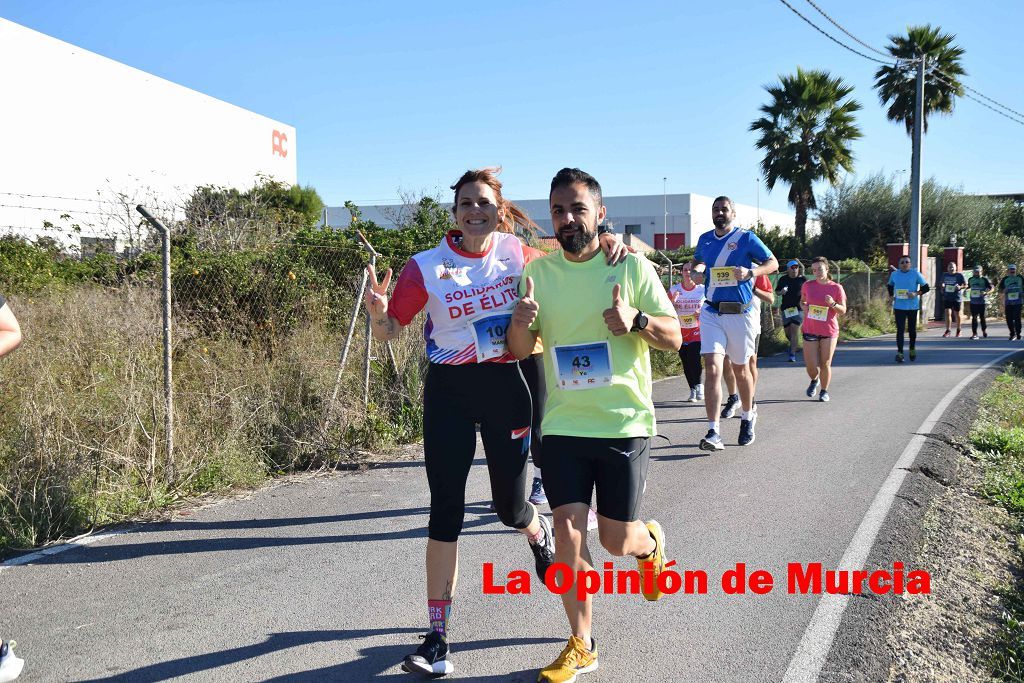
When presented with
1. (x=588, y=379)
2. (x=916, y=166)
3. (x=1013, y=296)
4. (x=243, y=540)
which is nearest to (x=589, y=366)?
(x=588, y=379)

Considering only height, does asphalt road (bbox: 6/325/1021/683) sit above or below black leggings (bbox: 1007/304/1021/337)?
below

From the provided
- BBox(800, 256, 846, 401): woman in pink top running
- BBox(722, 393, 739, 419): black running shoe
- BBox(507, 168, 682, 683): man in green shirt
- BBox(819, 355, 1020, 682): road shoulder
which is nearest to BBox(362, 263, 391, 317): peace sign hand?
BBox(507, 168, 682, 683): man in green shirt

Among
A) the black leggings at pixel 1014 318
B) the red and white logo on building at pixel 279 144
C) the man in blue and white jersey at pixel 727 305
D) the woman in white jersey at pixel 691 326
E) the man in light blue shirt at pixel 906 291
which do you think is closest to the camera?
the man in blue and white jersey at pixel 727 305

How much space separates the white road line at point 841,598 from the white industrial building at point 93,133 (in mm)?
16426

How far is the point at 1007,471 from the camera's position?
7387 mm

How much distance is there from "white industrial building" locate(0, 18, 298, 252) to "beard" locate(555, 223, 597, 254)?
17.5 metres

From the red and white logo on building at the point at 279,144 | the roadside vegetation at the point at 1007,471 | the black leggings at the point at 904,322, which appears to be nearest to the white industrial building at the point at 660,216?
the red and white logo on building at the point at 279,144

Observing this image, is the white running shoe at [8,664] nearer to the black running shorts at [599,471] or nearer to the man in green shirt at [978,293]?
the black running shorts at [599,471]

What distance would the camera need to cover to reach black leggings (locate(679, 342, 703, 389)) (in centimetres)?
1097

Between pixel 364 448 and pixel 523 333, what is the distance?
4811 millimetres

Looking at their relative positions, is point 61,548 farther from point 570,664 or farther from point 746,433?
point 746,433

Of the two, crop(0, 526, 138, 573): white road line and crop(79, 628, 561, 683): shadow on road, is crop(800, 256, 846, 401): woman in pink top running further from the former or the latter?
crop(0, 526, 138, 573): white road line

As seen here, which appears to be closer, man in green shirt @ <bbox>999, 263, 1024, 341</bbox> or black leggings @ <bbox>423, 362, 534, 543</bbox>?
black leggings @ <bbox>423, 362, 534, 543</bbox>

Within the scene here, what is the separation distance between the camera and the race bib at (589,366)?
11.7 ft
